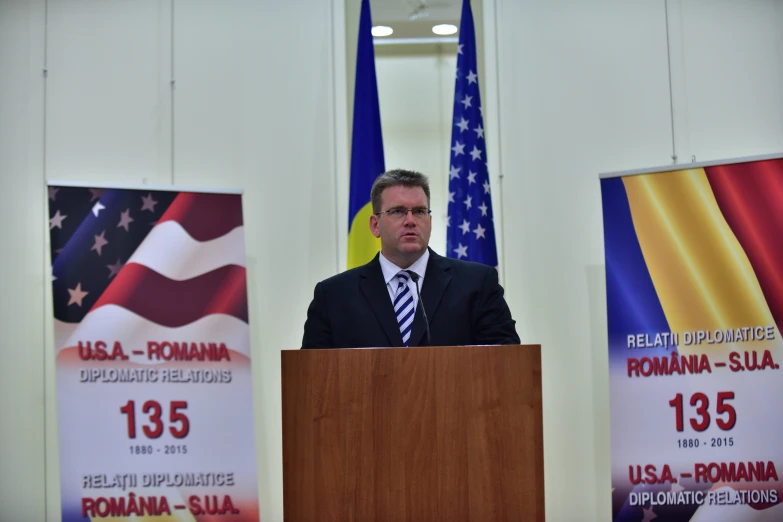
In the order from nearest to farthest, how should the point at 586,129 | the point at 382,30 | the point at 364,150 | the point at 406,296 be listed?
the point at 406,296 → the point at 364,150 → the point at 586,129 → the point at 382,30

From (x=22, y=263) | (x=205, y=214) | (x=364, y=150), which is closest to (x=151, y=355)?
(x=205, y=214)

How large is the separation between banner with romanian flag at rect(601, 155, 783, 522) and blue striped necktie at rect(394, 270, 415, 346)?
1789mm

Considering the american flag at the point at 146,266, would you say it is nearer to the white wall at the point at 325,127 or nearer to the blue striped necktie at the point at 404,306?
the white wall at the point at 325,127

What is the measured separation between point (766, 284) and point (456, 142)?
1837 mm

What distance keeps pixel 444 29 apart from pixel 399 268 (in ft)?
8.86

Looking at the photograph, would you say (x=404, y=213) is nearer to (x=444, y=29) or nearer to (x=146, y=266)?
(x=146, y=266)

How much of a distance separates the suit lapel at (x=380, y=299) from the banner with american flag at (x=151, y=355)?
174 cm

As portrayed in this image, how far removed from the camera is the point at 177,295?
4.41m

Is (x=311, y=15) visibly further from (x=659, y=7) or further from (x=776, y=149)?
(x=776, y=149)

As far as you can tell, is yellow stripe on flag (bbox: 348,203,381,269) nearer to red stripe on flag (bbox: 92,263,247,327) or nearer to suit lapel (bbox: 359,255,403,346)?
red stripe on flag (bbox: 92,263,247,327)

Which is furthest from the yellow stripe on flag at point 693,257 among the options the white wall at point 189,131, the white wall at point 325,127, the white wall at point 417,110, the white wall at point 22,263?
the white wall at point 22,263

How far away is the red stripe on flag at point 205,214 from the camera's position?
447 centimetres

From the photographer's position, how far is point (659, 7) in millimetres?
5145

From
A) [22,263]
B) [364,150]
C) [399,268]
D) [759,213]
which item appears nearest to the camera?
[399,268]
